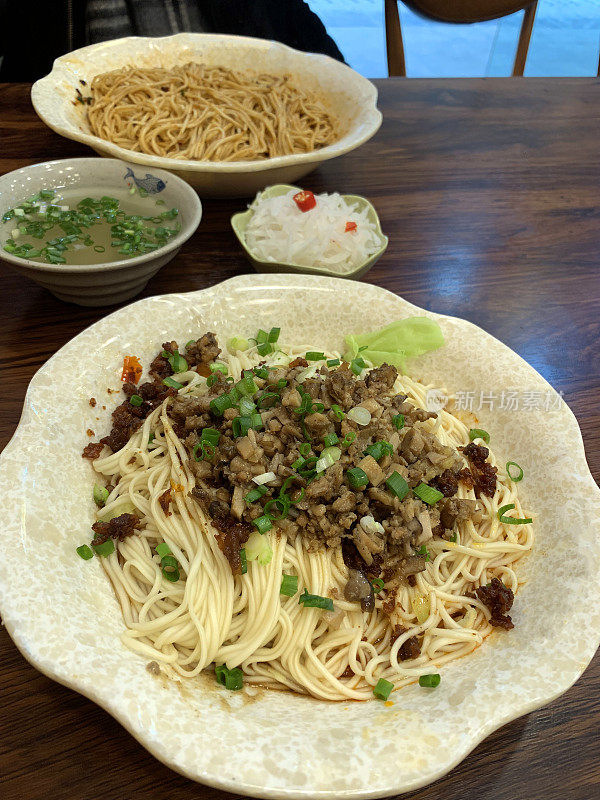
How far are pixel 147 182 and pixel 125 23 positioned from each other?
99.3 inches

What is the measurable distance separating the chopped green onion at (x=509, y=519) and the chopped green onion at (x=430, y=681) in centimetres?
56

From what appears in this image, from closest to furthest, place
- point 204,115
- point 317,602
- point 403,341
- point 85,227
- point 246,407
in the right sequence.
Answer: point 317,602 < point 246,407 < point 403,341 < point 85,227 < point 204,115

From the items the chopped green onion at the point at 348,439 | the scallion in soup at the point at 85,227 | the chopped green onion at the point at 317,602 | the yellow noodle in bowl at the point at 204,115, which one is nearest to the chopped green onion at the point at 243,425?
the chopped green onion at the point at 348,439

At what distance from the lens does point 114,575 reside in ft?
5.85

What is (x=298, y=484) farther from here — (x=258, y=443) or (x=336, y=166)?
(x=336, y=166)

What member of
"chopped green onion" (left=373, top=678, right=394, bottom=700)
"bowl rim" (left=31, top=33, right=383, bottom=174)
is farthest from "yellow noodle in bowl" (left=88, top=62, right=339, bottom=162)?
"chopped green onion" (left=373, top=678, right=394, bottom=700)

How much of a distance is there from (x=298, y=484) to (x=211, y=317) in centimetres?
89

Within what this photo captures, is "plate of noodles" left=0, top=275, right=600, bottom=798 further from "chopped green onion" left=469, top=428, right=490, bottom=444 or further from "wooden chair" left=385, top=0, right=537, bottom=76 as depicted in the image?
"wooden chair" left=385, top=0, right=537, bottom=76

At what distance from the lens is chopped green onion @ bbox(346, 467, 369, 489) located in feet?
5.68

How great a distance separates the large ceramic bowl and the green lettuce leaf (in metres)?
0.89

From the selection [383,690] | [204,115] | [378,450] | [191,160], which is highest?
[204,115]

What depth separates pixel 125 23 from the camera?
4.53 meters

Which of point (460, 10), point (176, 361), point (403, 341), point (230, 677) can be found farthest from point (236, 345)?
point (460, 10)

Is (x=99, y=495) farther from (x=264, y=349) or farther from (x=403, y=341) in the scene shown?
(x=403, y=341)
